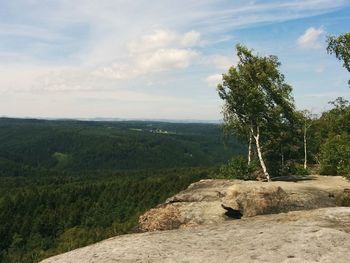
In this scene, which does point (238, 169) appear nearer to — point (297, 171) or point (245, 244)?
point (297, 171)

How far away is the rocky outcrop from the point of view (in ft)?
95.1

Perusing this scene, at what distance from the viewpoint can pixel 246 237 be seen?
68.9 feet

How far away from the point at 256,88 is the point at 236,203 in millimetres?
28830

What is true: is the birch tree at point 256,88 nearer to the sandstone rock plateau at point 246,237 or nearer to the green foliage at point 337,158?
the green foliage at point 337,158

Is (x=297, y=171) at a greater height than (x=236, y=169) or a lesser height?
lesser

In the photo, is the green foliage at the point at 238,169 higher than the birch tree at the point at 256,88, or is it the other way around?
the birch tree at the point at 256,88

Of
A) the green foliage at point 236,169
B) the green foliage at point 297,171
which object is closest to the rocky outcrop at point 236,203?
the green foliage at point 236,169

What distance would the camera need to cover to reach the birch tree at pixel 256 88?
2179 inches

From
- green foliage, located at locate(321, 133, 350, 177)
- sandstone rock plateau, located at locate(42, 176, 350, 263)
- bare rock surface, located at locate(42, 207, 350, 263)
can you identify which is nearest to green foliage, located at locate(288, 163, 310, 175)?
green foliage, located at locate(321, 133, 350, 177)

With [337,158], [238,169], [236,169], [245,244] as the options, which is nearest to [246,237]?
[245,244]

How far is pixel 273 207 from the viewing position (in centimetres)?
2875

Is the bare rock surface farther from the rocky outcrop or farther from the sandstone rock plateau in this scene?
the rocky outcrop

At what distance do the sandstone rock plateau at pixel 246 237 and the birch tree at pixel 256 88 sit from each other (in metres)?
25.1

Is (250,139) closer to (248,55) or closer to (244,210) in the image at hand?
(248,55)
